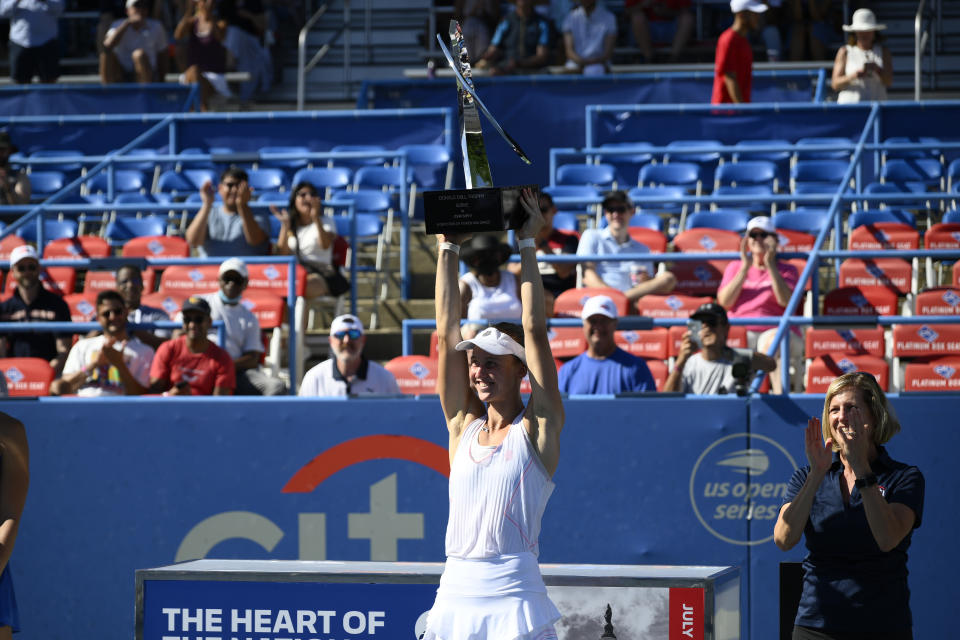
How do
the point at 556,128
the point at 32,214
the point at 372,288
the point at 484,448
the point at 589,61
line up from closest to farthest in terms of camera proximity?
the point at 484,448, the point at 32,214, the point at 372,288, the point at 556,128, the point at 589,61

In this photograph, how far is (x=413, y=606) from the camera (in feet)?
15.3

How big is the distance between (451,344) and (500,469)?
0.47m

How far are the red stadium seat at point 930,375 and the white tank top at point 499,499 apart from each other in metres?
4.67

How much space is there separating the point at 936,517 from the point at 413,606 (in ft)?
9.78

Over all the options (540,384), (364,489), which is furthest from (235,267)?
(540,384)

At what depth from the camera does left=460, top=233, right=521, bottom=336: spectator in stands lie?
27.9 ft

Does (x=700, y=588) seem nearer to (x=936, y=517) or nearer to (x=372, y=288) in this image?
(x=936, y=517)

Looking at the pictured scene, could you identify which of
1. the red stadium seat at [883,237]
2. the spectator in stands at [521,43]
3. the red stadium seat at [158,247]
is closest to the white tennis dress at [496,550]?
the red stadium seat at [883,237]

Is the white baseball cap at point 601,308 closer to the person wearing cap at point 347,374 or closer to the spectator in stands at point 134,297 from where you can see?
the person wearing cap at point 347,374

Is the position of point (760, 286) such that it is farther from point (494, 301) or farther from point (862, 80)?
point (862, 80)

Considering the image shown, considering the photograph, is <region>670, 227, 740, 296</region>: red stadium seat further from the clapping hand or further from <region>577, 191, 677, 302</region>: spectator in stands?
the clapping hand

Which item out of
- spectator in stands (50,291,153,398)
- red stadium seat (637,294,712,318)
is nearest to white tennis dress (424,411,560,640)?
spectator in stands (50,291,153,398)

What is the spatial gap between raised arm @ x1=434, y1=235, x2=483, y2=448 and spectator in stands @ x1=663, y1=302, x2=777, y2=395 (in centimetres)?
320

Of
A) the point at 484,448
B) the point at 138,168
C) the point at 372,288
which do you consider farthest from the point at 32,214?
the point at 484,448
